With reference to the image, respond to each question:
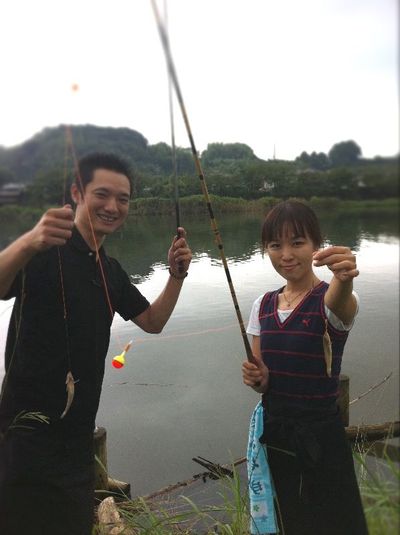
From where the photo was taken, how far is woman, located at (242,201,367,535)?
159 centimetres

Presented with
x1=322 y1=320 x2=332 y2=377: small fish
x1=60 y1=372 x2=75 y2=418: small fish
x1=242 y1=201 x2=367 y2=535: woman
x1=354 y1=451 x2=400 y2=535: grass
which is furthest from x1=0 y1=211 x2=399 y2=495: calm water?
x1=354 y1=451 x2=400 y2=535: grass

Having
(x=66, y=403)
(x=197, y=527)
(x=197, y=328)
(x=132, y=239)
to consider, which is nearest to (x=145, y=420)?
(x=197, y=328)

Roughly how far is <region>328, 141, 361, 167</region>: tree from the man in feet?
2.89

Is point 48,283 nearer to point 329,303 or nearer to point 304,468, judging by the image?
point 329,303

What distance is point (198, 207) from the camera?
8.65 ft

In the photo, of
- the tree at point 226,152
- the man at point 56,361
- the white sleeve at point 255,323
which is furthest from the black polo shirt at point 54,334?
the tree at point 226,152

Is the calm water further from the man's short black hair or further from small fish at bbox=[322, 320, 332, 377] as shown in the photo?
small fish at bbox=[322, 320, 332, 377]

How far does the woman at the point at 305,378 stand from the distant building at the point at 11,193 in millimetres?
1063

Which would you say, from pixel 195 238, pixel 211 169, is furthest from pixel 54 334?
pixel 195 238

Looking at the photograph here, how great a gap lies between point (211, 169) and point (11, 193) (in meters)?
1.14

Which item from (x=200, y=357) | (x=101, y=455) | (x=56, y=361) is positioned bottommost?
(x=200, y=357)

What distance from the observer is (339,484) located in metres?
1.61

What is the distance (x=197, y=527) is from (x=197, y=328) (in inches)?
155

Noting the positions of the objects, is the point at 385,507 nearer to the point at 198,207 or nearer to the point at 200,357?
the point at 198,207
